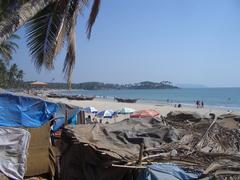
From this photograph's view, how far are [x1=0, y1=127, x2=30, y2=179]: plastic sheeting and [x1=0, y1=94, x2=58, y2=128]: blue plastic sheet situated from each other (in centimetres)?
164

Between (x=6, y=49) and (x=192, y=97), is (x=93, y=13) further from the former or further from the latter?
(x=192, y=97)

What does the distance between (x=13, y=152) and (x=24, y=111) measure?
7.68 feet

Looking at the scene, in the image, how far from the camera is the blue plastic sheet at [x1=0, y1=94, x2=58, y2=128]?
9.58m

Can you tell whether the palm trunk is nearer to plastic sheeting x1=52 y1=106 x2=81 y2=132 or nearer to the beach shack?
the beach shack

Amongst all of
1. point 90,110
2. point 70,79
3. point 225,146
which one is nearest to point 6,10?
point 70,79

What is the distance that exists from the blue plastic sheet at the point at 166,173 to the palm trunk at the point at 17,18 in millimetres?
2987

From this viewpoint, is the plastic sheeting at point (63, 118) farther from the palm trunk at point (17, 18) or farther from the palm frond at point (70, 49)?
the palm trunk at point (17, 18)

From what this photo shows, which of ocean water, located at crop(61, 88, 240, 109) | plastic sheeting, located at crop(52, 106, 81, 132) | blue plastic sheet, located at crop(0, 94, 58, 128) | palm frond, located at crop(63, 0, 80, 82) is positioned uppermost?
palm frond, located at crop(63, 0, 80, 82)

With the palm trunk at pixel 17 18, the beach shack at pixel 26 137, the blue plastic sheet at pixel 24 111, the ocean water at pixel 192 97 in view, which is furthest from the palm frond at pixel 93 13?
the ocean water at pixel 192 97

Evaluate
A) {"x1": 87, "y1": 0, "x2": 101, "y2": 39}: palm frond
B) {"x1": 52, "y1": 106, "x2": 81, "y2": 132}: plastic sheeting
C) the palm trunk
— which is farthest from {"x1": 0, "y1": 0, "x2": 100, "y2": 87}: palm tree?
{"x1": 52, "y1": 106, "x2": 81, "y2": 132}: plastic sheeting

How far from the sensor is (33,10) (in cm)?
596

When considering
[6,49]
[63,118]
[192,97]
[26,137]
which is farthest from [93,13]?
[192,97]

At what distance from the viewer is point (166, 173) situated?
5.41 metres

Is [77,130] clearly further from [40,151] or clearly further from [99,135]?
[40,151]
